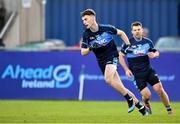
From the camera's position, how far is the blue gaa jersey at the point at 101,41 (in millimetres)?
17266

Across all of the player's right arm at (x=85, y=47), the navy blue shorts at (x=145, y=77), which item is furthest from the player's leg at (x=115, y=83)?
the navy blue shorts at (x=145, y=77)

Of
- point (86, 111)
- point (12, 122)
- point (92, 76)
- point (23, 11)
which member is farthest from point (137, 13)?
point (12, 122)

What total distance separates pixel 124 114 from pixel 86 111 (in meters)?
1.46

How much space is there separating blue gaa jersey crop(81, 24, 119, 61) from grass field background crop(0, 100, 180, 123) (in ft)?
4.46

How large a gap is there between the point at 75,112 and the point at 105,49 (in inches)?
93.7

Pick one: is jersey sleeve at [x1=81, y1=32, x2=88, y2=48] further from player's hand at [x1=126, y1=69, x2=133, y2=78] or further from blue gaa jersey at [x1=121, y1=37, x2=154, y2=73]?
blue gaa jersey at [x1=121, y1=37, x2=154, y2=73]

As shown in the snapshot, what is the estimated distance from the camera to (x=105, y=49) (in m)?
17.4

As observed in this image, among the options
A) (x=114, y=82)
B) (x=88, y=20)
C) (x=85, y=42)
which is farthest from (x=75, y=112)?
(x=88, y=20)

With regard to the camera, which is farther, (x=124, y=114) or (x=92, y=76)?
(x=92, y=76)

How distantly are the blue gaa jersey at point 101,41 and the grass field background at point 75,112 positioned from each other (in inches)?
53.5

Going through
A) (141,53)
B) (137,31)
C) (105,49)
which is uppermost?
(137,31)

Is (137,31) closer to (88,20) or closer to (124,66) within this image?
(124,66)

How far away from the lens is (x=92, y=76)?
24109 mm

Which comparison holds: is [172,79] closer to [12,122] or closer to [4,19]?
[12,122]
